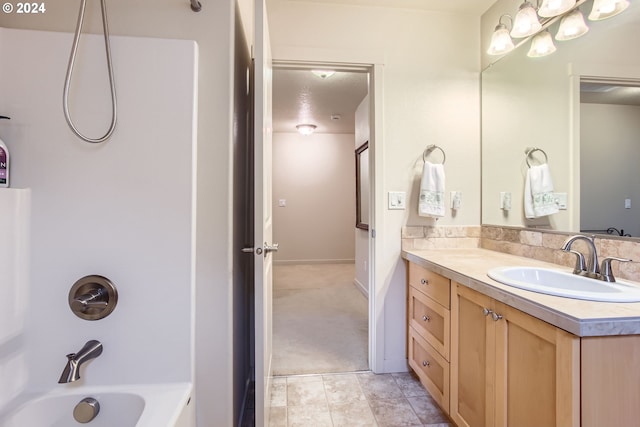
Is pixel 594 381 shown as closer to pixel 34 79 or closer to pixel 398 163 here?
pixel 398 163

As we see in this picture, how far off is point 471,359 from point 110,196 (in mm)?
1607

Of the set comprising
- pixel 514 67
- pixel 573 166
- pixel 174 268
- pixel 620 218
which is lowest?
pixel 174 268

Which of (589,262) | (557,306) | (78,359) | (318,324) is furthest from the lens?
(318,324)

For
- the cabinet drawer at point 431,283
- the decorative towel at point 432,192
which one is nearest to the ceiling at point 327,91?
the decorative towel at point 432,192

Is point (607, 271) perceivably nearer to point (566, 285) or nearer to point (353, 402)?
point (566, 285)

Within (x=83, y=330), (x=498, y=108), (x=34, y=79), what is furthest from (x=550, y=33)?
(x=83, y=330)

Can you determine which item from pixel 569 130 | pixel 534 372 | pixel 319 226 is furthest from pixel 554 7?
pixel 319 226

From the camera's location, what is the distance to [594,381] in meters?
0.79

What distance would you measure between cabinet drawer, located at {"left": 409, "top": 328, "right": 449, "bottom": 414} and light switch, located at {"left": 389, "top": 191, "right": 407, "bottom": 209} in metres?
0.80

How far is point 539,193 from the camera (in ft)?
5.37

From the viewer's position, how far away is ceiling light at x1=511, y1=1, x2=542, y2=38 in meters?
1.57

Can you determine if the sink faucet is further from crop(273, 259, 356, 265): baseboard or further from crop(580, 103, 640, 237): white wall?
crop(273, 259, 356, 265): baseboard

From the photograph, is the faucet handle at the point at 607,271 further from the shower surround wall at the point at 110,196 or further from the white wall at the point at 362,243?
the white wall at the point at 362,243

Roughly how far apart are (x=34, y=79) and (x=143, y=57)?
385 millimetres
